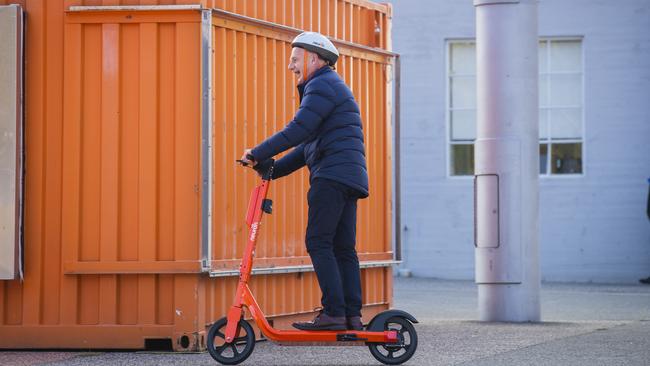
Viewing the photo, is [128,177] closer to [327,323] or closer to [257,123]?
[257,123]

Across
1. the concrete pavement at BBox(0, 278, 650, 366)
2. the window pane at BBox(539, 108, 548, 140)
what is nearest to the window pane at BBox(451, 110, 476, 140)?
the window pane at BBox(539, 108, 548, 140)

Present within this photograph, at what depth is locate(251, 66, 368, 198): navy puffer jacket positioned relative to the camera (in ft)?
27.4

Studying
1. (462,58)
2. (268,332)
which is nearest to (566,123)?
(462,58)

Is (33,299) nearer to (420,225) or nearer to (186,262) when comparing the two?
(186,262)

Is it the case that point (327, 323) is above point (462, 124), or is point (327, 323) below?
below

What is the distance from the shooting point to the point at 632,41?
805 inches

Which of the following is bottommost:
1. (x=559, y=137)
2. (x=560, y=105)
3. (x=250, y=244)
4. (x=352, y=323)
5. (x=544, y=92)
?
(x=352, y=323)

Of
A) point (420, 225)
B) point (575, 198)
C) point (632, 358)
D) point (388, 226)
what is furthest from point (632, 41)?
point (632, 358)

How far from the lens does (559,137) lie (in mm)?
20781

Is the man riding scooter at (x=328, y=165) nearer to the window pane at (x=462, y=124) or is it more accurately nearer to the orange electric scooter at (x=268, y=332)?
the orange electric scooter at (x=268, y=332)

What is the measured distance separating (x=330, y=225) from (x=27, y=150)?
2.64m

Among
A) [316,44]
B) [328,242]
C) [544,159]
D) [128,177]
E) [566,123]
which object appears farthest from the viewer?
[544,159]

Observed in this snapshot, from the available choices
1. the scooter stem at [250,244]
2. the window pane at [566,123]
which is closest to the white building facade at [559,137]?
the window pane at [566,123]

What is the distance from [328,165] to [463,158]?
1291 cm
